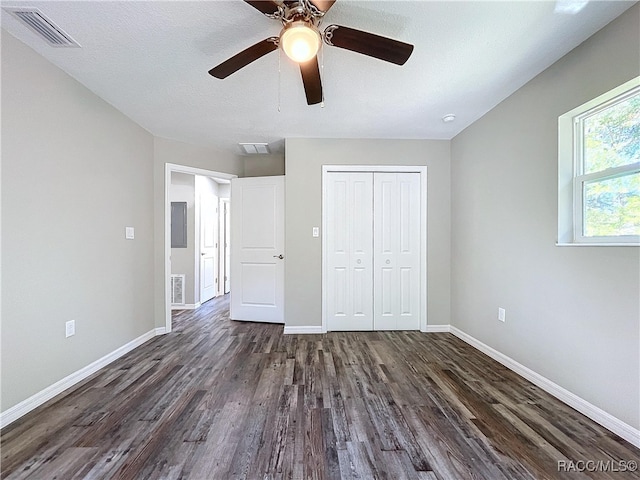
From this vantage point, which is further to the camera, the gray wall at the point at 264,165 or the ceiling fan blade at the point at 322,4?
the gray wall at the point at 264,165

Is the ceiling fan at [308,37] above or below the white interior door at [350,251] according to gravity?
above

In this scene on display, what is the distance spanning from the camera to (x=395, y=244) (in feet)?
11.8

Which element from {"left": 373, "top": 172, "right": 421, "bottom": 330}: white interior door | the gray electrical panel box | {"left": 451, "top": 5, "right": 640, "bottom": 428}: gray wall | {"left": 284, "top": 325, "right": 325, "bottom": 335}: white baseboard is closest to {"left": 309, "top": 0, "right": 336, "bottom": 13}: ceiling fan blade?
{"left": 451, "top": 5, "right": 640, "bottom": 428}: gray wall

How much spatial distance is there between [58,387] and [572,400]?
3.63 metres

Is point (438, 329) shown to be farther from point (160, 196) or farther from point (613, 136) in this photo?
point (160, 196)

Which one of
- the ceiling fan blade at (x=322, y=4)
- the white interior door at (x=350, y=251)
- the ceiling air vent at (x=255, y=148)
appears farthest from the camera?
the ceiling air vent at (x=255, y=148)

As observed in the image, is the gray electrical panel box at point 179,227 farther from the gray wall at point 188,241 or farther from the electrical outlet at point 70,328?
the electrical outlet at point 70,328

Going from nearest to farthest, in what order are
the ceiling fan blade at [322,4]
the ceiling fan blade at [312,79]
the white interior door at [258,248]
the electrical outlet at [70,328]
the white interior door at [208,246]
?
the ceiling fan blade at [322,4], the ceiling fan blade at [312,79], the electrical outlet at [70,328], the white interior door at [258,248], the white interior door at [208,246]

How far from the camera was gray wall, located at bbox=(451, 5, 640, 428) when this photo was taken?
1.64 meters

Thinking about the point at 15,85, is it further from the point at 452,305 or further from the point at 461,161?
the point at 452,305

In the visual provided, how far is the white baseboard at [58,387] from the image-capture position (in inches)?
69.1

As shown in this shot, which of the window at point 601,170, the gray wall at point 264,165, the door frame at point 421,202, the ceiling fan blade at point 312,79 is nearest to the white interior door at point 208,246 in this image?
the gray wall at point 264,165

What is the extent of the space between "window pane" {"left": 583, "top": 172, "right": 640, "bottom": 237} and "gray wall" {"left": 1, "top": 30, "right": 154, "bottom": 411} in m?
3.79

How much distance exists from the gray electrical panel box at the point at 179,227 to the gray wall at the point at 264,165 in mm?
1460
